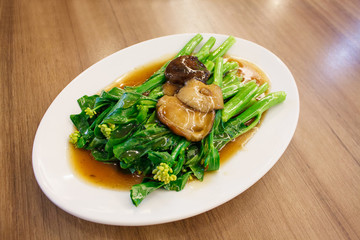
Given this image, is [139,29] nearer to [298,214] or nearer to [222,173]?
[222,173]

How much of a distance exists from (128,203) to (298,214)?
118 centimetres

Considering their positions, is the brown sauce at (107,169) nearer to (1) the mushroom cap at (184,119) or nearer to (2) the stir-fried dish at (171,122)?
(2) the stir-fried dish at (171,122)

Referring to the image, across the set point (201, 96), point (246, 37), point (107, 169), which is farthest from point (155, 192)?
point (246, 37)

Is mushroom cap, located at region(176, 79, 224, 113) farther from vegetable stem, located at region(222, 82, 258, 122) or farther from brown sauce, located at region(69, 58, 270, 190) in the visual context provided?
brown sauce, located at region(69, 58, 270, 190)

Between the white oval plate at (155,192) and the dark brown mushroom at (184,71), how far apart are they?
2.05 ft

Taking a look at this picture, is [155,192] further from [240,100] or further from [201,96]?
[240,100]

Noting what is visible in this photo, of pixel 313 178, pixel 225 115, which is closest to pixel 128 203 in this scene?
pixel 225 115

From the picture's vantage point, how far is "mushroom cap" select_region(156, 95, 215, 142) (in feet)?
6.70

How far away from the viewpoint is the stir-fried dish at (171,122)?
6.39 ft

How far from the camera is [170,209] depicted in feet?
5.60

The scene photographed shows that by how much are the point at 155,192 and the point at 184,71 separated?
1.12 meters

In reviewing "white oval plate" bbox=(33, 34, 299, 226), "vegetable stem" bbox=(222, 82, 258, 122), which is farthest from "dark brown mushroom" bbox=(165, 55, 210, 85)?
"white oval plate" bbox=(33, 34, 299, 226)

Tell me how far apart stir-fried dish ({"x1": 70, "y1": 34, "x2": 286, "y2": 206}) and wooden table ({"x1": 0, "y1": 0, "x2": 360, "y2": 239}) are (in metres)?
0.37

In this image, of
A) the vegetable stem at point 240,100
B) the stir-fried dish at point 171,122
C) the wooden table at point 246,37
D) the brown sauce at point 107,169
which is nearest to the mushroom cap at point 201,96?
the stir-fried dish at point 171,122
